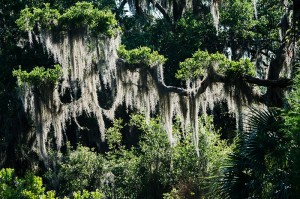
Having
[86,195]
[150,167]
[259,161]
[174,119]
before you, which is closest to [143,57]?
[150,167]

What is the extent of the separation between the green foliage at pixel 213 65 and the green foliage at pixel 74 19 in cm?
334

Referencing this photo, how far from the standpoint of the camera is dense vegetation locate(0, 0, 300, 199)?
32.1ft

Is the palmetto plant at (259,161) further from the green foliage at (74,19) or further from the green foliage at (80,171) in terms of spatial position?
the green foliage at (80,171)

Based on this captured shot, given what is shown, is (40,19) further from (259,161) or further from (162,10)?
(259,161)

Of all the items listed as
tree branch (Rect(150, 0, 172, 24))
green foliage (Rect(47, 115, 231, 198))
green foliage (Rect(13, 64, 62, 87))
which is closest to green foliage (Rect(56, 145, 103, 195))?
green foliage (Rect(47, 115, 231, 198))

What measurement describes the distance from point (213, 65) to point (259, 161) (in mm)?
3873

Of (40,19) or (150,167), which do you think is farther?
(150,167)

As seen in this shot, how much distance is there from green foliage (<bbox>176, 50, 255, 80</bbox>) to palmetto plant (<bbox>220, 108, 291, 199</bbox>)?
2.55m

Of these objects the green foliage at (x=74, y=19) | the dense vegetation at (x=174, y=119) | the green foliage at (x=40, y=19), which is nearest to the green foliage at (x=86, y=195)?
the dense vegetation at (x=174, y=119)

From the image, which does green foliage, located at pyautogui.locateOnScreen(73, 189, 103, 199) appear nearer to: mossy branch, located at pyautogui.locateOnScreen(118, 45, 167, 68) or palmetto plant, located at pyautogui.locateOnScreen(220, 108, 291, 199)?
palmetto plant, located at pyautogui.locateOnScreen(220, 108, 291, 199)

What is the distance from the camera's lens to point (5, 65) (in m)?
19.2

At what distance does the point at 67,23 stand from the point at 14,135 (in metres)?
4.61

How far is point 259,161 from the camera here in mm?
9586

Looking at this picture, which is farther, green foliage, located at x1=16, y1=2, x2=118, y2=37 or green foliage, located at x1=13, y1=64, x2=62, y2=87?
green foliage, located at x1=16, y1=2, x2=118, y2=37
